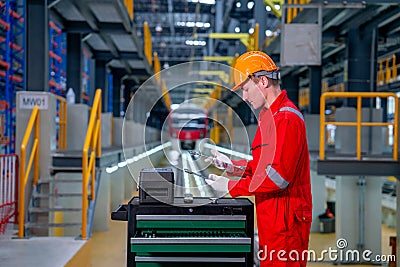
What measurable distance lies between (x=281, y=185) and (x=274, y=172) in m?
0.09

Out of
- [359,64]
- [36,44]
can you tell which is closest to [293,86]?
[359,64]

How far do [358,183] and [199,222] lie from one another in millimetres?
6384

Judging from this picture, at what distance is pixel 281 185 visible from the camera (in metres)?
3.05

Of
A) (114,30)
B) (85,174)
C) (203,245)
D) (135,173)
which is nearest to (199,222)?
(203,245)

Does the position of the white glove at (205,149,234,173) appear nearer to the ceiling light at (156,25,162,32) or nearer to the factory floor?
the factory floor

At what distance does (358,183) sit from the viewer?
8953 millimetres

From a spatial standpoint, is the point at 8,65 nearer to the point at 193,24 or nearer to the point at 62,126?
the point at 62,126

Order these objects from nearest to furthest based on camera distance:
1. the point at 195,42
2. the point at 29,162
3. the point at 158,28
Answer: the point at 29,162, the point at 158,28, the point at 195,42

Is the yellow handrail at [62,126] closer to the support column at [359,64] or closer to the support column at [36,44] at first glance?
the support column at [36,44]

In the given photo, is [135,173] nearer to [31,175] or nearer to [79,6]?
[31,175]

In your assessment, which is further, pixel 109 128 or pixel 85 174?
pixel 109 128

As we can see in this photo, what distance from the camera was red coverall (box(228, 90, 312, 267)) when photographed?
3.04 meters

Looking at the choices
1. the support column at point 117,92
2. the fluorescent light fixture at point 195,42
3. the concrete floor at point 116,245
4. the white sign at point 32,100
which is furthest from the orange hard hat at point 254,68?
the fluorescent light fixture at point 195,42

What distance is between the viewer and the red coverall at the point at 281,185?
3.04 m
